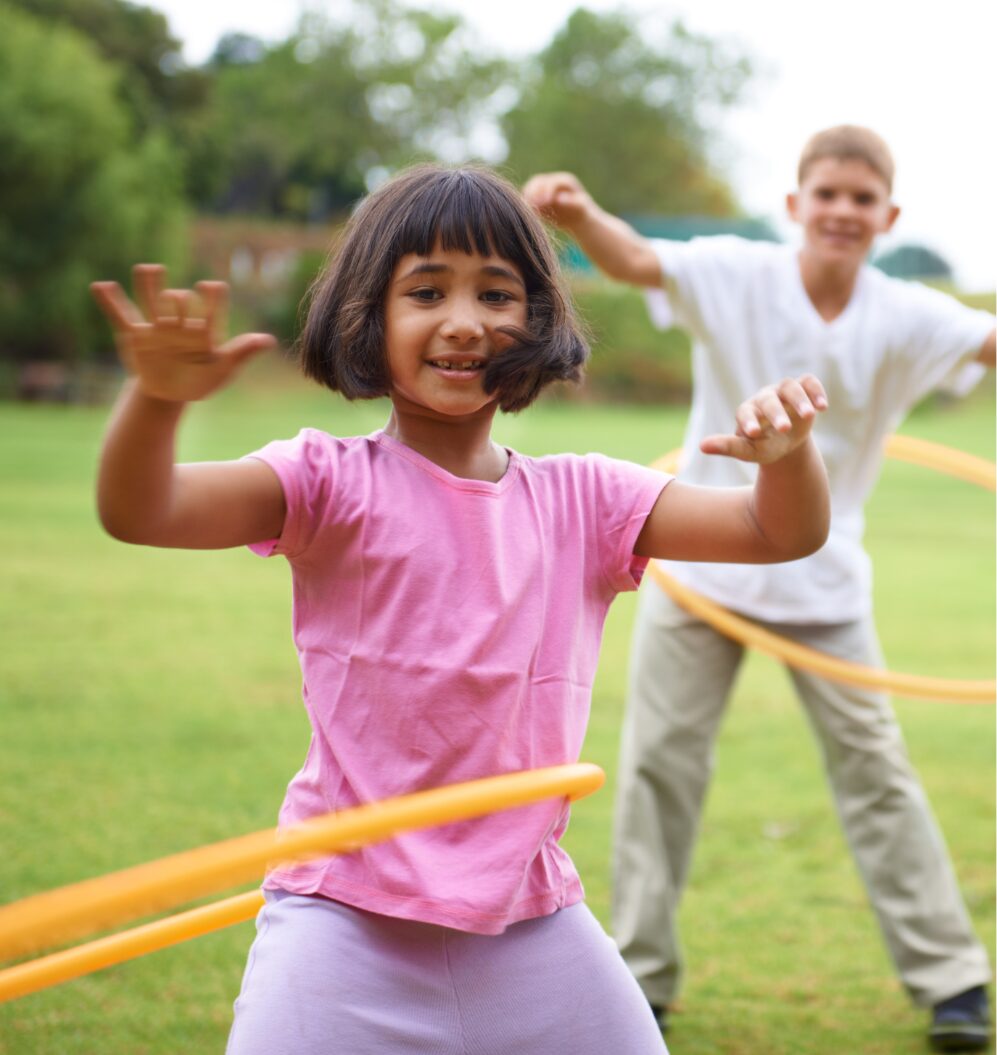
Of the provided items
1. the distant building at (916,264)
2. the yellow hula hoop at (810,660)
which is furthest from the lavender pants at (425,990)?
the distant building at (916,264)

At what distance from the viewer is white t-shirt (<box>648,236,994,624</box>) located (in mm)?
3850

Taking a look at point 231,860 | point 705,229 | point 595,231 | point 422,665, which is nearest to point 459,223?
point 422,665

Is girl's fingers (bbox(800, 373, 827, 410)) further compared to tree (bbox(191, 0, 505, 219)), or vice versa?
tree (bbox(191, 0, 505, 219))

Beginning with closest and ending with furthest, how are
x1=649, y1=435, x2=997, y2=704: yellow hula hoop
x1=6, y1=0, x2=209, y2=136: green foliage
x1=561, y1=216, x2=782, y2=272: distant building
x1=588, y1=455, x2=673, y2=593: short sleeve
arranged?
x1=588, y1=455, x2=673, y2=593: short sleeve < x1=649, y1=435, x2=997, y2=704: yellow hula hoop < x1=561, y1=216, x2=782, y2=272: distant building < x1=6, y1=0, x2=209, y2=136: green foliage

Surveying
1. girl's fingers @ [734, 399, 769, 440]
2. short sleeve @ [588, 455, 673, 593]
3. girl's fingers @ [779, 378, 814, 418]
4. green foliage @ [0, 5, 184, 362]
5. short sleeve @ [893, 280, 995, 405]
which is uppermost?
girl's fingers @ [779, 378, 814, 418]

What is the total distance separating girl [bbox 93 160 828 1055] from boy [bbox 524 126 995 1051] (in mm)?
1564

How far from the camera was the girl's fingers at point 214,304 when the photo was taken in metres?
1.79

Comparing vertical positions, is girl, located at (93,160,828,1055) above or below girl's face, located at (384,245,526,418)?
below

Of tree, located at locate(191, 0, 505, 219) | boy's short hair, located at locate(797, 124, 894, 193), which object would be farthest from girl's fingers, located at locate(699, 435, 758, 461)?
tree, located at locate(191, 0, 505, 219)

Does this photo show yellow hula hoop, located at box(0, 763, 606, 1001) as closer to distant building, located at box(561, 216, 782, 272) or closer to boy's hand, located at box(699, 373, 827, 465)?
boy's hand, located at box(699, 373, 827, 465)

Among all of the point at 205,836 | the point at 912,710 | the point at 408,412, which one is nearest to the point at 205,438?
the point at 912,710

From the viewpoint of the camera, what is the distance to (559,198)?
3676mm

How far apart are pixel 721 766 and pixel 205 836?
94.0 inches

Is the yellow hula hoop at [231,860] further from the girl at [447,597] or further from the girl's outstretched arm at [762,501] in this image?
the girl's outstretched arm at [762,501]
